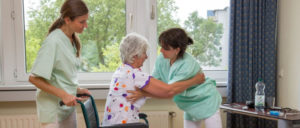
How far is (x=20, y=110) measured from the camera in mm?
3059

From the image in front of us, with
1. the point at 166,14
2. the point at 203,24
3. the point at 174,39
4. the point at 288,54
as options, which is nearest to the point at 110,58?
the point at 166,14

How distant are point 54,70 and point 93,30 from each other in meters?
1.57

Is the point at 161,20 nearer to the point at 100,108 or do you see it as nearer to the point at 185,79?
the point at 100,108

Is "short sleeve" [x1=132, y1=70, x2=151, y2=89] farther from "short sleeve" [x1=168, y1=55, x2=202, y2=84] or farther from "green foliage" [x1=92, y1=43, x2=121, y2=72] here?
"green foliage" [x1=92, y1=43, x2=121, y2=72]

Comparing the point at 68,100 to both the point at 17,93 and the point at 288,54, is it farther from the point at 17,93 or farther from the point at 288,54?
the point at 288,54

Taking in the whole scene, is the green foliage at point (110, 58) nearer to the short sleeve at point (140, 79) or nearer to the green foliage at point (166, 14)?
the green foliage at point (166, 14)

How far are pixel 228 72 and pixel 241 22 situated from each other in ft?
1.87

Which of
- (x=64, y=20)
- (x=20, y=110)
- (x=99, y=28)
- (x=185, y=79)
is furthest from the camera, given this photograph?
(x=99, y=28)

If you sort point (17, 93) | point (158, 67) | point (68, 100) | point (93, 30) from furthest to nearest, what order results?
point (93, 30), point (17, 93), point (158, 67), point (68, 100)

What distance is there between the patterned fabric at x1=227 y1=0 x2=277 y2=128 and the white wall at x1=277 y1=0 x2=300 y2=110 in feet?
0.27

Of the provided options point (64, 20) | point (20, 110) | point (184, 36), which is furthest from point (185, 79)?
point (20, 110)

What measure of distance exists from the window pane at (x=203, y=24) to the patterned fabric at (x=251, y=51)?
28cm

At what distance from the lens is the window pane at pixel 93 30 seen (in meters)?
3.19

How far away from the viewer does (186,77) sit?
6.55 feet
